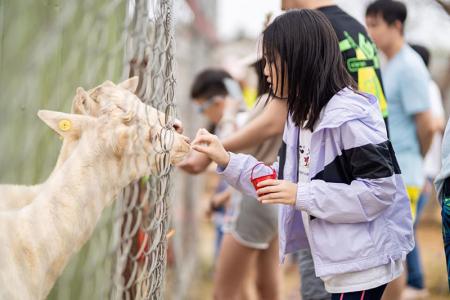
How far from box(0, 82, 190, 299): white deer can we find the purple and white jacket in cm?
48

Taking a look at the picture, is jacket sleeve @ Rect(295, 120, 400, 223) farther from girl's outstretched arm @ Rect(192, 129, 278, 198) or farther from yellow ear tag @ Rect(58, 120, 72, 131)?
yellow ear tag @ Rect(58, 120, 72, 131)

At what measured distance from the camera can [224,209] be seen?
20.4 ft

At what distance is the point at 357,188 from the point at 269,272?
1.89 metres

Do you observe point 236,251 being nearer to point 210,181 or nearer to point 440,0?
point 440,0

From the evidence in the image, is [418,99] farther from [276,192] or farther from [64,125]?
[64,125]

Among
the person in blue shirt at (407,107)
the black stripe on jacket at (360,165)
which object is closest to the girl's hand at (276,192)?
the black stripe on jacket at (360,165)

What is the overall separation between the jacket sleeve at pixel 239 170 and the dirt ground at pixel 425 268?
2318 millimetres

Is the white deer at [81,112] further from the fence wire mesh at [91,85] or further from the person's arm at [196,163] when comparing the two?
the person's arm at [196,163]

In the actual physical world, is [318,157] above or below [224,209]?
above

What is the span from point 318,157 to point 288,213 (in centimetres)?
25

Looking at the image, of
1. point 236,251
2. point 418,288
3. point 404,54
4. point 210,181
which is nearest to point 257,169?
point 236,251

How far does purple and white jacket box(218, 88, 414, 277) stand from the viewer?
2.51 meters

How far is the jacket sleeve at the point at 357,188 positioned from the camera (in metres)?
2.50

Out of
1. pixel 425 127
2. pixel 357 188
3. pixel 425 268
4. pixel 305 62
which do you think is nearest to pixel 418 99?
pixel 425 127
